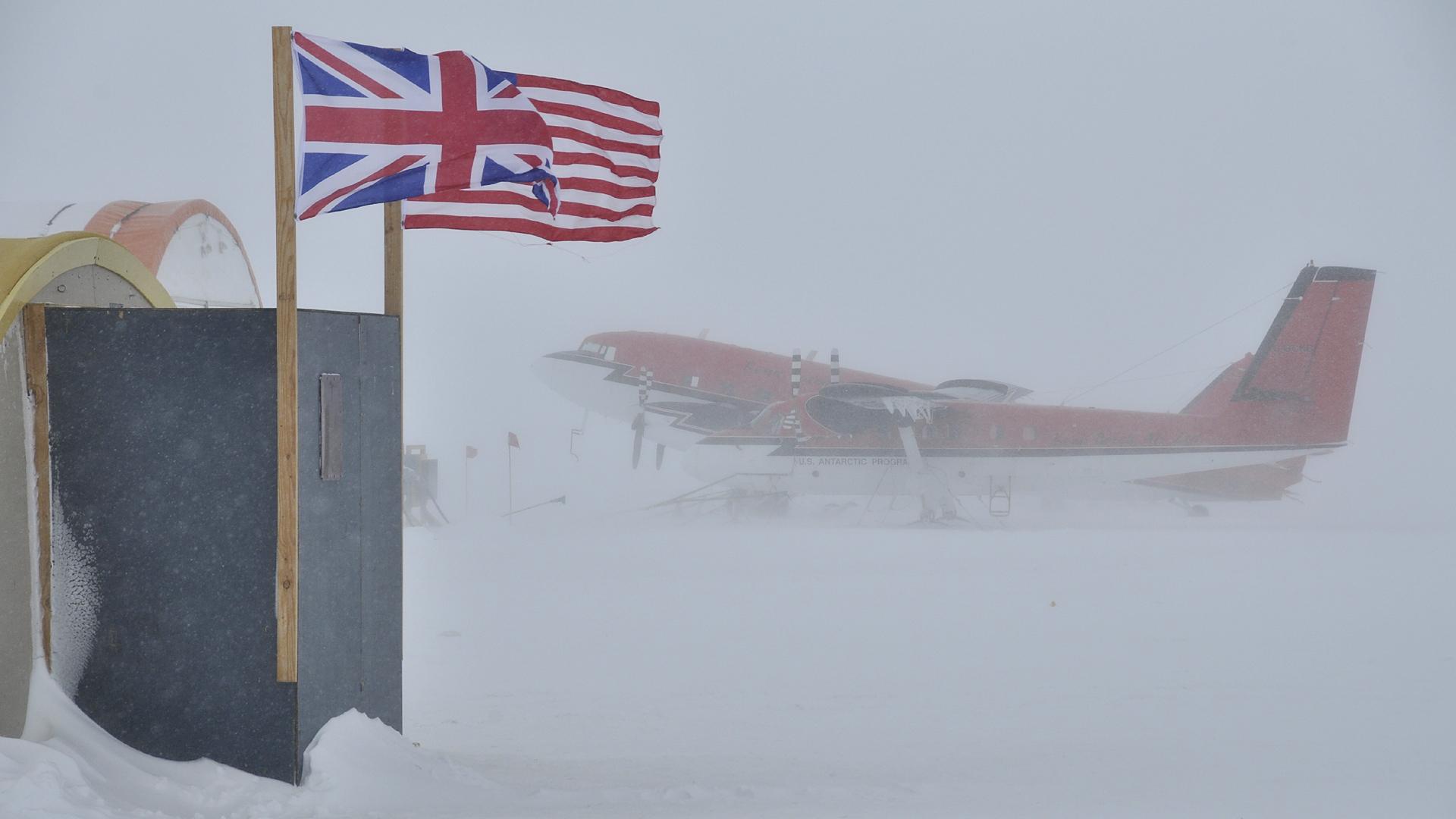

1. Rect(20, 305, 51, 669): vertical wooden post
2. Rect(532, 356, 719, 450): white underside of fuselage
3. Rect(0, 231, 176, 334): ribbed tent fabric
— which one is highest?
Rect(0, 231, 176, 334): ribbed tent fabric

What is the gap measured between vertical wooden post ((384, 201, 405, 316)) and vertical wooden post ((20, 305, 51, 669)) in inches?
64.4

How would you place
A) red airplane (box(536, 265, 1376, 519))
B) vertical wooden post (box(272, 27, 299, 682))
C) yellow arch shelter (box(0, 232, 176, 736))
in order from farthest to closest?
red airplane (box(536, 265, 1376, 519)) < yellow arch shelter (box(0, 232, 176, 736)) < vertical wooden post (box(272, 27, 299, 682))

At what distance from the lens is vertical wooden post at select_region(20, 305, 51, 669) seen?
5062 mm

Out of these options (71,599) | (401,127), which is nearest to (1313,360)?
(401,127)

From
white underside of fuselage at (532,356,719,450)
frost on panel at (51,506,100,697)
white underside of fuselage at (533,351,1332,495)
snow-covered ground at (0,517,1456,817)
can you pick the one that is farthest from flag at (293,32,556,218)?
white underside of fuselage at (532,356,719,450)

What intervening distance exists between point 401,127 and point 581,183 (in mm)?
1736

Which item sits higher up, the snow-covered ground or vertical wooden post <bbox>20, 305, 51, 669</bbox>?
vertical wooden post <bbox>20, 305, 51, 669</bbox>

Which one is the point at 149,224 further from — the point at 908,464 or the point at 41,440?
the point at 908,464

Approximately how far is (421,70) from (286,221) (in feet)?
3.32

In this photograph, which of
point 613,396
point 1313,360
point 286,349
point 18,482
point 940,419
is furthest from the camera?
point 613,396

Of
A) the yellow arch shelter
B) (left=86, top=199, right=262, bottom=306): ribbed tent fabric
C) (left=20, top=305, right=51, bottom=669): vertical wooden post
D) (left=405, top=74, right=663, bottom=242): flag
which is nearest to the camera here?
the yellow arch shelter

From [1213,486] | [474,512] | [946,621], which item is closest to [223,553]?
[946,621]

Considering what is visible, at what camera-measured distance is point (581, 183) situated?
6.72 metres

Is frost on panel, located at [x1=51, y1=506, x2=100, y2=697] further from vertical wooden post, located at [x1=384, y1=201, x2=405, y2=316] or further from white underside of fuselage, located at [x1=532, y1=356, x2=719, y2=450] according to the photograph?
white underside of fuselage, located at [x1=532, y1=356, x2=719, y2=450]
